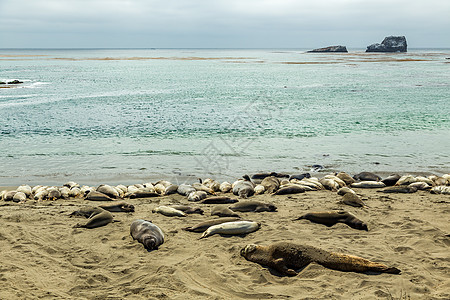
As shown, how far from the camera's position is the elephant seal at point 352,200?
27.3ft

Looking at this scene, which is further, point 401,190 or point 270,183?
point 270,183

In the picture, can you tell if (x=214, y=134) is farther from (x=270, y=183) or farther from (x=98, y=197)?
(x=98, y=197)

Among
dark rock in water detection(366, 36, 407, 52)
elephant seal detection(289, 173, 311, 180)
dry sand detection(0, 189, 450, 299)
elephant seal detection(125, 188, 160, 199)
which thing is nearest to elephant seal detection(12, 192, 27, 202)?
dry sand detection(0, 189, 450, 299)

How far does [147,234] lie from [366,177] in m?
6.84

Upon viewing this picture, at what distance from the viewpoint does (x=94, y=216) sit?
7.26 meters

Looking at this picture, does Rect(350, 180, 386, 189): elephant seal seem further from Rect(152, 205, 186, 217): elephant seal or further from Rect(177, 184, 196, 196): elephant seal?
Rect(152, 205, 186, 217): elephant seal

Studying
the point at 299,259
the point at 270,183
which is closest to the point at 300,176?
the point at 270,183

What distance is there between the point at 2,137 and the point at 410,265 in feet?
52.7

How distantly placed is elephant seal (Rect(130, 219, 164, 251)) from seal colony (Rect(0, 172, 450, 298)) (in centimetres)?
2

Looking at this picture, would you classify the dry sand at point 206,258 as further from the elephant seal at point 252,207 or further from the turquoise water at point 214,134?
the turquoise water at point 214,134

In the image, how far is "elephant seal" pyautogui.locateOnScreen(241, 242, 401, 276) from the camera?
17.9 ft

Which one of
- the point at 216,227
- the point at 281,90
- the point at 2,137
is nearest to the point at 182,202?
the point at 216,227

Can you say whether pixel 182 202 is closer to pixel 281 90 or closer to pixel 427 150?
pixel 427 150

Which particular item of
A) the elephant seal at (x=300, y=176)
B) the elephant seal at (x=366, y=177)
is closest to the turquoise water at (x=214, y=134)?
the elephant seal at (x=300, y=176)
